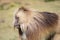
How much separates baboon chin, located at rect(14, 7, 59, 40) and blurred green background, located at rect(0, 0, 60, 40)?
1.63 feet

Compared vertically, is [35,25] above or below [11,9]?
above

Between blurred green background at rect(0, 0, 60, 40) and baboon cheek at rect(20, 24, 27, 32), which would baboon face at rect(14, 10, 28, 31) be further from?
blurred green background at rect(0, 0, 60, 40)

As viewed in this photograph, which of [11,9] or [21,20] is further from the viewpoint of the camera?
[11,9]

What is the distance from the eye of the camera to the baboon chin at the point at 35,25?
952 millimetres

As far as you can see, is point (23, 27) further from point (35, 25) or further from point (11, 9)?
point (11, 9)

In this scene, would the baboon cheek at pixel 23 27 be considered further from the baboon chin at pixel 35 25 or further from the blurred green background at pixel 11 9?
the blurred green background at pixel 11 9

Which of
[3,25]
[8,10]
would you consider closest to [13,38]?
[3,25]

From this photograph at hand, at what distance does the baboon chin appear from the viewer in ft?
3.12

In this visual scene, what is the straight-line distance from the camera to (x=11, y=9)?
1740 mm

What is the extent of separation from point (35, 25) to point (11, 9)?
2.65ft

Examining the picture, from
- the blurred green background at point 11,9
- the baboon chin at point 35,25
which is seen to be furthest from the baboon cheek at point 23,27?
the blurred green background at point 11,9

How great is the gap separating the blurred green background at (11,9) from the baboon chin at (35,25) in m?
0.50

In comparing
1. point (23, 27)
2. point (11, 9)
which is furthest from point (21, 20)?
point (11, 9)

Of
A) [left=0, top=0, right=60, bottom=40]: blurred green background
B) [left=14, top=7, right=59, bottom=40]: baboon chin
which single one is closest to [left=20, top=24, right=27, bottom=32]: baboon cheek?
[left=14, top=7, right=59, bottom=40]: baboon chin
